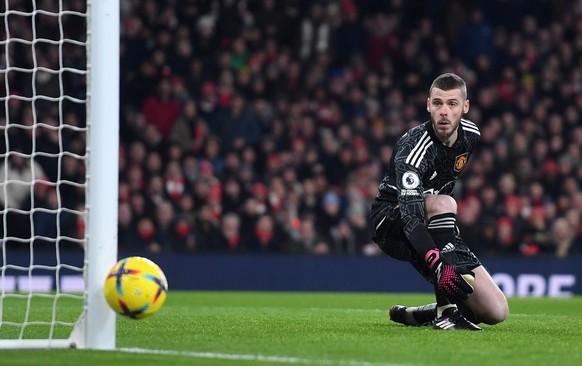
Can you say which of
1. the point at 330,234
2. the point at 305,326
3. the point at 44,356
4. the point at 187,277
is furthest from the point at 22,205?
the point at 44,356

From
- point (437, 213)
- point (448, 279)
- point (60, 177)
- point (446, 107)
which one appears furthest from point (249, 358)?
point (60, 177)

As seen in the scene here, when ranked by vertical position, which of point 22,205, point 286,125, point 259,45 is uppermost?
point 259,45

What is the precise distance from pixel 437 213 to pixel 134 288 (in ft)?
7.66

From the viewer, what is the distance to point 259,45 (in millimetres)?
17938

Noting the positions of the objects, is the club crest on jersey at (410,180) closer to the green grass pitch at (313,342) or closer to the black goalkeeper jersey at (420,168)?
the black goalkeeper jersey at (420,168)

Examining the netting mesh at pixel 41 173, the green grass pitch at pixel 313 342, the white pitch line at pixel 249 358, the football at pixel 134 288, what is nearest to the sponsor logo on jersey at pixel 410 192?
the green grass pitch at pixel 313 342

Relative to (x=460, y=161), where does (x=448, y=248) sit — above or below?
below

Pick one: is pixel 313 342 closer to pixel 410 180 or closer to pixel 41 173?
pixel 410 180

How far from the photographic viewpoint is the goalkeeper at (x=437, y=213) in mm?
7113

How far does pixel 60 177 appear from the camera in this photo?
44.7 ft

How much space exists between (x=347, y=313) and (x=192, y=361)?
4.03 m

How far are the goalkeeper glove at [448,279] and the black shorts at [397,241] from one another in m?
0.54

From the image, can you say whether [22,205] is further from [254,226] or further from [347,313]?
[347,313]

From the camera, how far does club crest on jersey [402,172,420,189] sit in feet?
23.5
